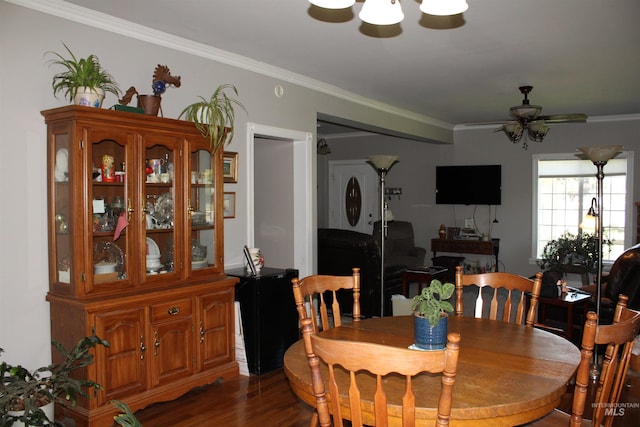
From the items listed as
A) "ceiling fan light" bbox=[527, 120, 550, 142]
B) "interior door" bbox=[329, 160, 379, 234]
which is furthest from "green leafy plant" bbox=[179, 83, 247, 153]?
"interior door" bbox=[329, 160, 379, 234]

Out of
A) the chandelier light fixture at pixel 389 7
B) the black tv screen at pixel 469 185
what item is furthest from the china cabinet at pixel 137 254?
the black tv screen at pixel 469 185

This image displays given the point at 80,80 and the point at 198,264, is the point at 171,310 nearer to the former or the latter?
the point at 198,264

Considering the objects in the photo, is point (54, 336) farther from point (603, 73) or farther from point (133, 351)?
point (603, 73)

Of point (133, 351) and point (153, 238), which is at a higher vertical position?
point (153, 238)

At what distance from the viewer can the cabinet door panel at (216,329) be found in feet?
12.6

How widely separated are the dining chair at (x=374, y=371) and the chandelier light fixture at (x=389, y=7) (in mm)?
1323

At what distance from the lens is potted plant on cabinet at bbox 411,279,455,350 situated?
7.30ft

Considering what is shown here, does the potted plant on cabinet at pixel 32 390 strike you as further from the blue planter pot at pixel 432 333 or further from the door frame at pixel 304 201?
the door frame at pixel 304 201

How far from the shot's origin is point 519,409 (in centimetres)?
176

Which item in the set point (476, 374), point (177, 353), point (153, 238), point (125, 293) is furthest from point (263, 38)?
point (476, 374)

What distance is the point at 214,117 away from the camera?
12.7ft

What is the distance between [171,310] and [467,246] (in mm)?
6219

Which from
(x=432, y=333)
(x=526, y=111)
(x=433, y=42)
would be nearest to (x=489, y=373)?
(x=432, y=333)

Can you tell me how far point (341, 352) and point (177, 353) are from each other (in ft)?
7.63
